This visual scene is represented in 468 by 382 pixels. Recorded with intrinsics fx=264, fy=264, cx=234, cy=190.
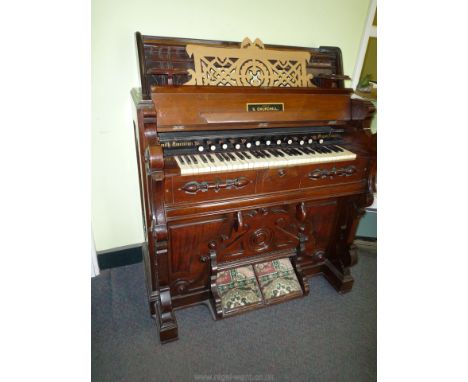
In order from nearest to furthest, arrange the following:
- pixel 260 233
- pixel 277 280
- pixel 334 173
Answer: pixel 334 173, pixel 260 233, pixel 277 280

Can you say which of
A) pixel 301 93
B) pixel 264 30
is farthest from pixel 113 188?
pixel 264 30

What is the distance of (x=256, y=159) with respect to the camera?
127cm

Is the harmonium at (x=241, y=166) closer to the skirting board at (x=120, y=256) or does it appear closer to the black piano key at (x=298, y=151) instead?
the black piano key at (x=298, y=151)

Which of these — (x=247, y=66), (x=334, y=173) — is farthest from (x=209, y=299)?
(x=247, y=66)

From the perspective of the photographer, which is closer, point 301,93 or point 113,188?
point 301,93

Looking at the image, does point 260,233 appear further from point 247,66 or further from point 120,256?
point 120,256

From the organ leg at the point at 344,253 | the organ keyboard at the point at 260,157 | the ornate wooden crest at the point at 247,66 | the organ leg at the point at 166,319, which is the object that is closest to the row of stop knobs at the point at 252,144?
the organ keyboard at the point at 260,157

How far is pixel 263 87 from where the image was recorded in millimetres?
1335

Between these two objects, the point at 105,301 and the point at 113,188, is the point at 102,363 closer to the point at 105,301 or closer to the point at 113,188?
the point at 105,301

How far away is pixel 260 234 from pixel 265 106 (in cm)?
78

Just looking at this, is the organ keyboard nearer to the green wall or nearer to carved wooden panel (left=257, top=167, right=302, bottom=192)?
carved wooden panel (left=257, top=167, right=302, bottom=192)

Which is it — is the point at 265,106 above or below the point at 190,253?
above

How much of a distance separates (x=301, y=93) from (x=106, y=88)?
1099mm

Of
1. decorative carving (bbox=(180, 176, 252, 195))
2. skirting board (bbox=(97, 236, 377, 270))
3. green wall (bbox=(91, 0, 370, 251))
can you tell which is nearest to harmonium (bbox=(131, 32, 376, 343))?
decorative carving (bbox=(180, 176, 252, 195))
